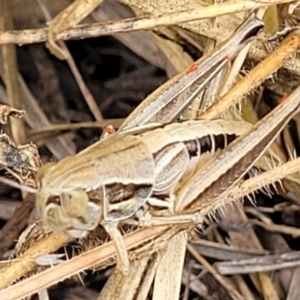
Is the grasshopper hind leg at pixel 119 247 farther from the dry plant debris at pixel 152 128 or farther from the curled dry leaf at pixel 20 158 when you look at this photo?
the curled dry leaf at pixel 20 158

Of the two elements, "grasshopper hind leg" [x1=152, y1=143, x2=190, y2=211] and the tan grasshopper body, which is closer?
the tan grasshopper body

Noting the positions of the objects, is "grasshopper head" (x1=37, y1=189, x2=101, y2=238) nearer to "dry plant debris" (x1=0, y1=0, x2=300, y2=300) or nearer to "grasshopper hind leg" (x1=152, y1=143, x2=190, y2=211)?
"dry plant debris" (x1=0, y1=0, x2=300, y2=300)

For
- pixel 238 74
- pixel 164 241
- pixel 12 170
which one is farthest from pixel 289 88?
pixel 12 170

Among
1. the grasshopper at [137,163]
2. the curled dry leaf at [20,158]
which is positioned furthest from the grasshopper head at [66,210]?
the curled dry leaf at [20,158]

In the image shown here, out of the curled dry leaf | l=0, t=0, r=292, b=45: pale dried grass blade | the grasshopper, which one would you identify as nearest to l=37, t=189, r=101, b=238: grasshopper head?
the grasshopper

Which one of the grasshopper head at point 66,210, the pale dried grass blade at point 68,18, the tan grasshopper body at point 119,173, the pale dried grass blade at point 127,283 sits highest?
the pale dried grass blade at point 68,18

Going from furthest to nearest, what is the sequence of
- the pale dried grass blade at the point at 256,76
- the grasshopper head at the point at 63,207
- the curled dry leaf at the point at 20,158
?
the pale dried grass blade at the point at 256,76 → the curled dry leaf at the point at 20,158 → the grasshopper head at the point at 63,207
